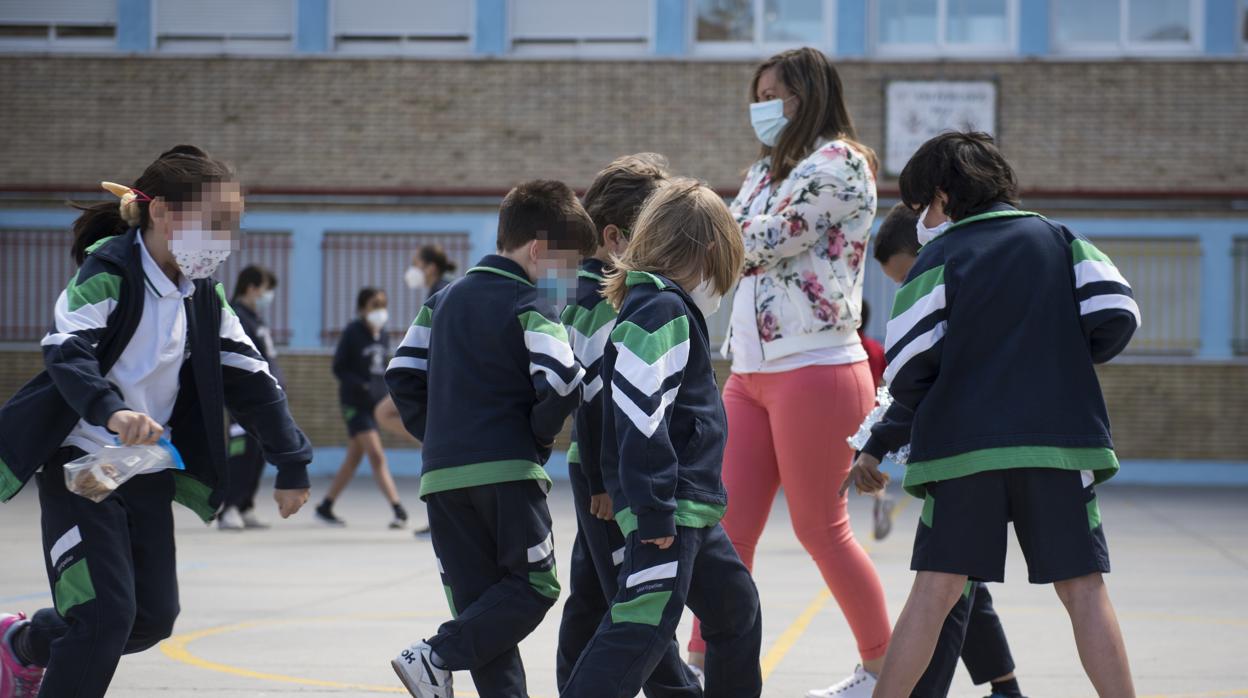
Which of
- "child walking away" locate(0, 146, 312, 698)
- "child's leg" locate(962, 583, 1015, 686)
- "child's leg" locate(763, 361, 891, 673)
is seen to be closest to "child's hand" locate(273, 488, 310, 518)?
"child walking away" locate(0, 146, 312, 698)

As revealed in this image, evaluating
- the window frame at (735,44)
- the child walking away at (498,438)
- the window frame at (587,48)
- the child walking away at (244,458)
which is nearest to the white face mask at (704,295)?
the child walking away at (498,438)

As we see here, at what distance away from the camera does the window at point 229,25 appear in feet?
66.1

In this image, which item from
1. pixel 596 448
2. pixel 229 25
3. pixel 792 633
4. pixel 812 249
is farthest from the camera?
pixel 229 25

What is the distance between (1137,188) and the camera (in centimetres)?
1922

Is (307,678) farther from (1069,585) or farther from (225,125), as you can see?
(225,125)

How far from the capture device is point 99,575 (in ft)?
13.0

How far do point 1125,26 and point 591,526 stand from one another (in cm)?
1715

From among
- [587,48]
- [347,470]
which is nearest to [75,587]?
[347,470]

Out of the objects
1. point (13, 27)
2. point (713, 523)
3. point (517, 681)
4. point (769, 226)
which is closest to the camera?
point (713, 523)

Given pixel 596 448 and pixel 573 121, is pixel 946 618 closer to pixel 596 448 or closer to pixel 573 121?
pixel 596 448

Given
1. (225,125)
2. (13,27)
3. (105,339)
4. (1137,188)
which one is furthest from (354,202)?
(105,339)

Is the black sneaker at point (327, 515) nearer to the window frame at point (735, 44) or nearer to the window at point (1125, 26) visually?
the window frame at point (735, 44)

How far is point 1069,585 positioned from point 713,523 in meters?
0.97

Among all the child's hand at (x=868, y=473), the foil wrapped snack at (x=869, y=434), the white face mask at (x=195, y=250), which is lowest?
the child's hand at (x=868, y=473)
